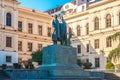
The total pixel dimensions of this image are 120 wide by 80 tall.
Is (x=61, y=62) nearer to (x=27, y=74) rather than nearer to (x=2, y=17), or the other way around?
(x=27, y=74)

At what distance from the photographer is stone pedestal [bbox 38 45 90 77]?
54.4ft

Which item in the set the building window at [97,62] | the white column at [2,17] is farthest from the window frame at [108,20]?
the white column at [2,17]

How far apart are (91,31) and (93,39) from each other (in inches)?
51.4

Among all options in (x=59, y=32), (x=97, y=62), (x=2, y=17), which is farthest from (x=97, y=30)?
(x=59, y=32)

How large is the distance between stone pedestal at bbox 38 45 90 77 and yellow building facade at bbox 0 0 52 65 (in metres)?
19.8

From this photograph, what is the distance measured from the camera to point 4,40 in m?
36.6

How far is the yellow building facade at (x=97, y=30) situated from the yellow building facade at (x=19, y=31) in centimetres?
542

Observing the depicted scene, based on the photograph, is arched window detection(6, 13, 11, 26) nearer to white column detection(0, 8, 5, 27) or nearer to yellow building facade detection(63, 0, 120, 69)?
white column detection(0, 8, 5, 27)

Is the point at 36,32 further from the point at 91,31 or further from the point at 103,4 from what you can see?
the point at 103,4

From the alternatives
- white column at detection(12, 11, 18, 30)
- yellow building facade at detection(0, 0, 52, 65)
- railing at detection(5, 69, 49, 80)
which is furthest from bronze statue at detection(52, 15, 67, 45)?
white column at detection(12, 11, 18, 30)

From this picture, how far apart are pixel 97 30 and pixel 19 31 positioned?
38.1ft

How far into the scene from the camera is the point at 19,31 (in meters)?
41.7

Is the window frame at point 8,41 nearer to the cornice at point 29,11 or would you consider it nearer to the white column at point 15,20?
the white column at point 15,20

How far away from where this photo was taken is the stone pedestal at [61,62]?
1658 cm
